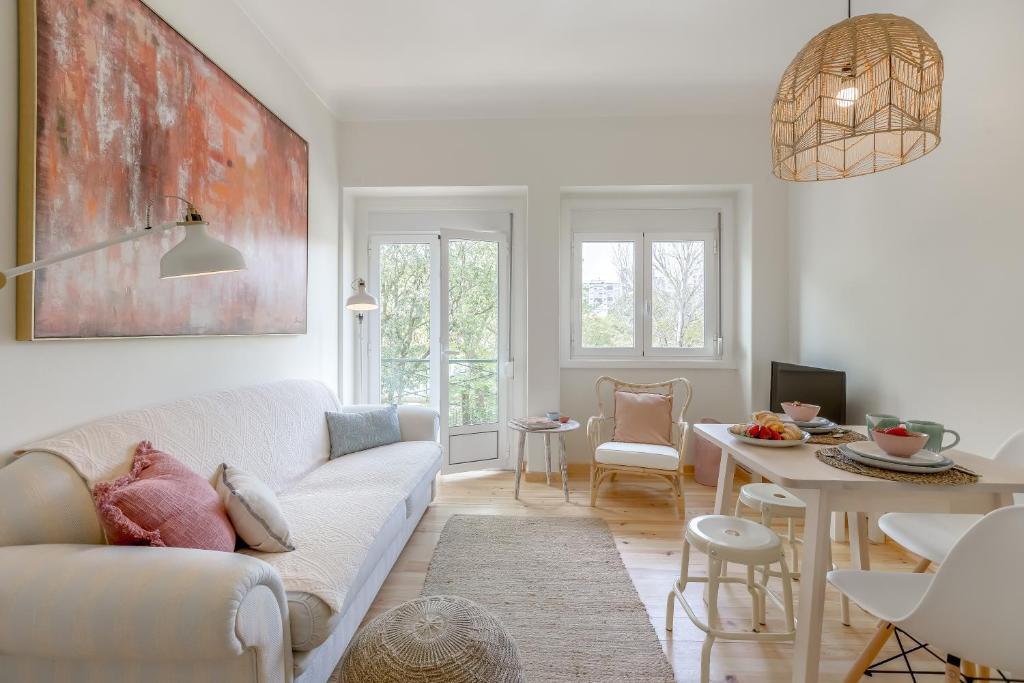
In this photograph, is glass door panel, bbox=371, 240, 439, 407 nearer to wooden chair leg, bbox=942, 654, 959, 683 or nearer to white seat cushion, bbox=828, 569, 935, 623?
→ white seat cushion, bbox=828, 569, 935, 623

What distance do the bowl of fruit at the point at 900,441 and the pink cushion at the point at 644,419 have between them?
2112 millimetres

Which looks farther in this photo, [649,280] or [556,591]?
[649,280]

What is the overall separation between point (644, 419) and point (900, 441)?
7.23 ft

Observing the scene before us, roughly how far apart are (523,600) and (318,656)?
38.8 inches

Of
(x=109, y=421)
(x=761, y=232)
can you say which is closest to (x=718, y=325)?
(x=761, y=232)

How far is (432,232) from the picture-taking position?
4367mm

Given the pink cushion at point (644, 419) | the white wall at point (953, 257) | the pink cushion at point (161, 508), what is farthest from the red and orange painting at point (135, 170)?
the white wall at point (953, 257)

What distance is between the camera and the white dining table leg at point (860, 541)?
2.09 m

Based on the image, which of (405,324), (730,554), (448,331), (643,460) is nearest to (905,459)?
(730,554)

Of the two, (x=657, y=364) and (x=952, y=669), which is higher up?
(x=657, y=364)

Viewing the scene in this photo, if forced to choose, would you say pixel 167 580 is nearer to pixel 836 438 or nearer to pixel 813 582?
pixel 813 582

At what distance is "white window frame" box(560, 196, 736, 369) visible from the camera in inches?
169

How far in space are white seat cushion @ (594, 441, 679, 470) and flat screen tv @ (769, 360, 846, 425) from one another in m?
0.86

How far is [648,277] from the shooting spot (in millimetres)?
4336
